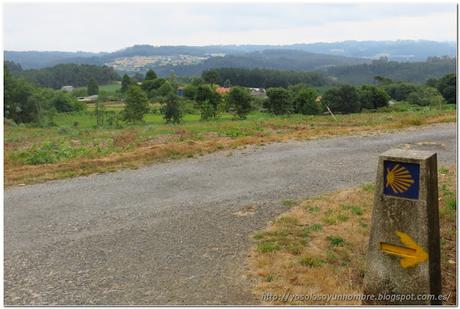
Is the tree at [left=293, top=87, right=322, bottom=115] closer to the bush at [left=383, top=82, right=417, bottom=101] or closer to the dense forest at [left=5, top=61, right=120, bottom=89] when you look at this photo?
the bush at [left=383, top=82, right=417, bottom=101]

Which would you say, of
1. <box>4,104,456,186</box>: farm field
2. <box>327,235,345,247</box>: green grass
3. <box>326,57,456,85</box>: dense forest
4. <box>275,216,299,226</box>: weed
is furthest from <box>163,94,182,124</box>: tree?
<box>326,57,456,85</box>: dense forest

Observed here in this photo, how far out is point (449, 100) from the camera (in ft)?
101

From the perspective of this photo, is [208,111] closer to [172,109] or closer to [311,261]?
[172,109]

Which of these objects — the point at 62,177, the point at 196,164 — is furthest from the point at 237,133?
the point at 62,177

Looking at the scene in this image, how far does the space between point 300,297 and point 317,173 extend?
525 cm

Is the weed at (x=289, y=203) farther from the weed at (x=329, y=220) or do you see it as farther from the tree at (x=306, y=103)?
the tree at (x=306, y=103)

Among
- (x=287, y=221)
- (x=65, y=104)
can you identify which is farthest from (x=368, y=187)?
(x=65, y=104)

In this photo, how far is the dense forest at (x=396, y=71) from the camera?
105500mm

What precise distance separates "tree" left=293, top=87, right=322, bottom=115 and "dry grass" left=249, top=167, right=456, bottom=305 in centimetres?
3681

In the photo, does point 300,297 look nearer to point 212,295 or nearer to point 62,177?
point 212,295

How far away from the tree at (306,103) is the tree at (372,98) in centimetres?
544

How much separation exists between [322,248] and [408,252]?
147 cm

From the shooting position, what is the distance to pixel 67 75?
97.1m

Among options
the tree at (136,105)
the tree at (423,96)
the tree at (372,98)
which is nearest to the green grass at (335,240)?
the tree at (423,96)
